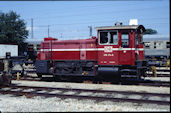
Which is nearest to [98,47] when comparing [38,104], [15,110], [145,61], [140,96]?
[145,61]

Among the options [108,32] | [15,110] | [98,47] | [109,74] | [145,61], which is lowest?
[15,110]

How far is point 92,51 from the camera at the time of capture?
12.4m

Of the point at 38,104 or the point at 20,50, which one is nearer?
the point at 38,104

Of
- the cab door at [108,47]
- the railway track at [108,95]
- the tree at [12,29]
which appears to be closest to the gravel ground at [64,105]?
the railway track at [108,95]

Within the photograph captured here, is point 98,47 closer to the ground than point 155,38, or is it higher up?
closer to the ground

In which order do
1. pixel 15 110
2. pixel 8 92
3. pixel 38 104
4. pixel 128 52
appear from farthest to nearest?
pixel 128 52, pixel 8 92, pixel 38 104, pixel 15 110

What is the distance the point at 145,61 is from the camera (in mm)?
12320

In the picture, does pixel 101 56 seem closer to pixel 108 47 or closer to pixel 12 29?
pixel 108 47

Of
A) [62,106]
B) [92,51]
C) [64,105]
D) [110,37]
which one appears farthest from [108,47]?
[62,106]

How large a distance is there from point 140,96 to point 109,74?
329cm

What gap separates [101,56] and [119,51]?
1152 mm

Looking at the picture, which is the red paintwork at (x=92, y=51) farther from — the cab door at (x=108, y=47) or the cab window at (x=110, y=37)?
the cab window at (x=110, y=37)

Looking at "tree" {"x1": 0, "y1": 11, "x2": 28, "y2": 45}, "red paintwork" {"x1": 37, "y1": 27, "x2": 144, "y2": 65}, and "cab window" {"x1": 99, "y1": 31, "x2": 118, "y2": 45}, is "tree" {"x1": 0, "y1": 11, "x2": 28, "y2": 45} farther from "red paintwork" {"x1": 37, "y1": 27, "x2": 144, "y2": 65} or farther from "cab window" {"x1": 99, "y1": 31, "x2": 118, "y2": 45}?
"cab window" {"x1": 99, "y1": 31, "x2": 118, "y2": 45}

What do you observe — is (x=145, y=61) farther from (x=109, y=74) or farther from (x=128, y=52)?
(x=109, y=74)
